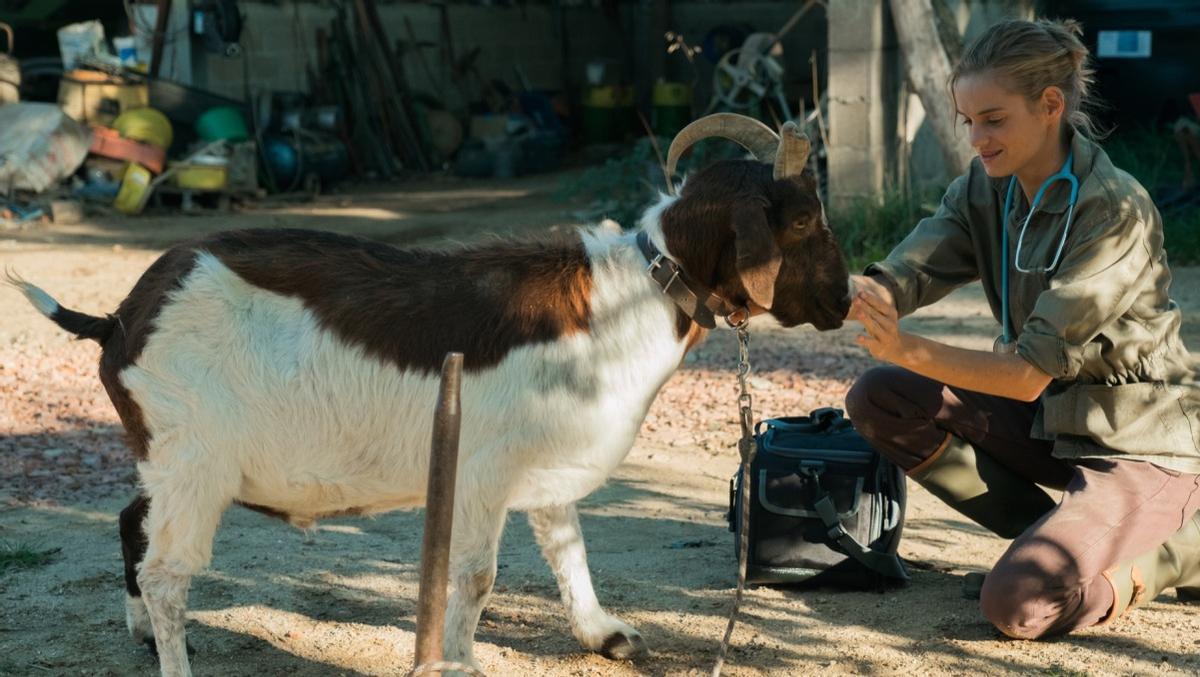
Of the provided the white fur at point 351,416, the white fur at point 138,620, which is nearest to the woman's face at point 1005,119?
the white fur at point 351,416

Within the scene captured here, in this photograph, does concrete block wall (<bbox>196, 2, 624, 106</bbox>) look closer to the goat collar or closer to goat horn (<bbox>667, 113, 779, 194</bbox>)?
goat horn (<bbox>667, 113, 779, 194</bbox>)

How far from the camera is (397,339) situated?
3777mm

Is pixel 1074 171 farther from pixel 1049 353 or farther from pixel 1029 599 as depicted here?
pixel 1029 599

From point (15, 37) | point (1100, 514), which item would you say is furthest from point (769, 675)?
point (15, 37)

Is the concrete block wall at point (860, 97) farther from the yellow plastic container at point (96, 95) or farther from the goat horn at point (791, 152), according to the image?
the yellow plastic container at point (96, 95)

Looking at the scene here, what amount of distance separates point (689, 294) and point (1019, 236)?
112 cm

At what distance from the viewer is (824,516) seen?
4.52 meters

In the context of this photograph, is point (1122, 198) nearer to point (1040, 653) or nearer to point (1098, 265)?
point (1098, 265)

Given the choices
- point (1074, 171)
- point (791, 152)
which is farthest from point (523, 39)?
point (791, 152)

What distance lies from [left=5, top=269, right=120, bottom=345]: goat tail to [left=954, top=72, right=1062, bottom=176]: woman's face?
2.44 metres

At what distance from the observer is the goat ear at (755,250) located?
12.0 ft

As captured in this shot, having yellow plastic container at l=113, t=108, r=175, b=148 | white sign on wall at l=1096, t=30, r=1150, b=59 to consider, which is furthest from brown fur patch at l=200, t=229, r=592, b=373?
yellow plastic container at l=113, t=108, r=175, b=148

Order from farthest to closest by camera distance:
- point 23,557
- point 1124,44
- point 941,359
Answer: point 1124,44
point 23,557
point 941,359

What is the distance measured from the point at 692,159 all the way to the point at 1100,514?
8559 millimetres
